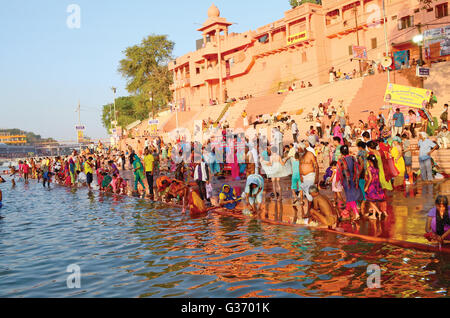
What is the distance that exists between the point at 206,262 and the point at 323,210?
115 inches

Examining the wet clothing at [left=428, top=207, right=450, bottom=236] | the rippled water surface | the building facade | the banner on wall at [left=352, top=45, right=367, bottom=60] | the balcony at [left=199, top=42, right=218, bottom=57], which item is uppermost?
the balcony at [left=199, top=42, right=218, bottom=57]

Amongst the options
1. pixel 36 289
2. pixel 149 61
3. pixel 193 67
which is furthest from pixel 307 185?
pixel 149 61

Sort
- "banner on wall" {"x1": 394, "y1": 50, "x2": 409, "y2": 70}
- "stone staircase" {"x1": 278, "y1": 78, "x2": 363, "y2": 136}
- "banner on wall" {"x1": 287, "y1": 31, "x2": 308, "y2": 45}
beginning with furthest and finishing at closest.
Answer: "banner on wall" {"x1": 287, "y1": 31, "x2": 308, "y2": 45} → "banner on wall" {"x1": 394, "y1": 50, "x2": 409, "y2": 70} → "stone staircase" {"x1": 278, "y1": 78, "x2": 363, "y2": 136}

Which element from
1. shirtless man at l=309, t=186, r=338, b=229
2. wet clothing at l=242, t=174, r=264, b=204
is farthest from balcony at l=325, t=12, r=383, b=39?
shirtless man at l=309, t=186, r=338, b=229

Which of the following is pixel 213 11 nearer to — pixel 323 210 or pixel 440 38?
pixel 440 38

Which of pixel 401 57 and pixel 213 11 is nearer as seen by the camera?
pixel 401 57

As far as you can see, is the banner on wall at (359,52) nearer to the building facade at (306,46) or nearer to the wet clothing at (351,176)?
the building facade at (306,46)

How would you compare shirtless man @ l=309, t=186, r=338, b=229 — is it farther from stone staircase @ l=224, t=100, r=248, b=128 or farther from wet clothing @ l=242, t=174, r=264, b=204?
stone staircase @ l=224, t=100, r=248, b=128

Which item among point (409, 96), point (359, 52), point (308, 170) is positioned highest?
point (359, 52)

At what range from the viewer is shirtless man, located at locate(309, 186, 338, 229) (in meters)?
9.28

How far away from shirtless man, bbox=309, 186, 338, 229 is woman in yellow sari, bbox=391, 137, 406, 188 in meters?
4.93

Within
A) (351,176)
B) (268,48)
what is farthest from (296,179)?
(268,48)

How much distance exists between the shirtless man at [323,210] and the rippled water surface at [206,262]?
A: 342 mm

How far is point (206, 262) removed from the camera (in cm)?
794
